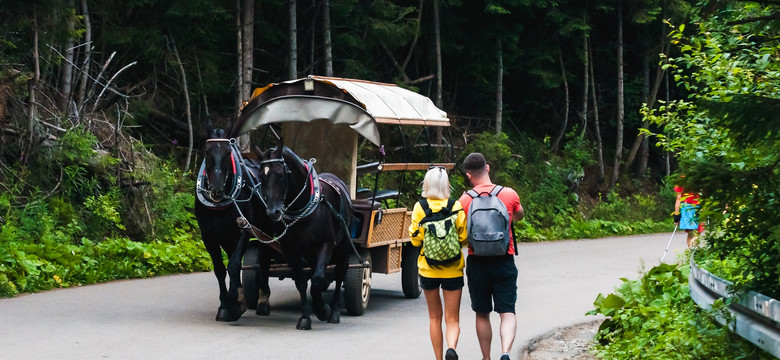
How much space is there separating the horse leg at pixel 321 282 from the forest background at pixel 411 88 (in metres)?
3.64

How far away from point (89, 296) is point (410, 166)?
4.35 metres

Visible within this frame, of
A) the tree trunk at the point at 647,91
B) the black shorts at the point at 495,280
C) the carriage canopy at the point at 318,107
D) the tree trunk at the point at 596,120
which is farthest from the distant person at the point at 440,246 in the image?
the tree trunk at the point at 647,91

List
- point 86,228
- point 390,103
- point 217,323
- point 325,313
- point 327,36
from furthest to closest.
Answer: point 327,36 → point 86,228 → point 390,103 → point 325,313 → point 217,323

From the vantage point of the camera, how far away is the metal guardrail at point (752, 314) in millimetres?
5914

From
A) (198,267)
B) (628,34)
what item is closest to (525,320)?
(198,267)

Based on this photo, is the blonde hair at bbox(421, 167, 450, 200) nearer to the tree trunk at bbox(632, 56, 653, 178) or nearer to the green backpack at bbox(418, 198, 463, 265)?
the green backpack at bbox(418, 198, 463, 265)

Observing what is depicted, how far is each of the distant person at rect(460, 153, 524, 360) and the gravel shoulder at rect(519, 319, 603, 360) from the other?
1.26 m

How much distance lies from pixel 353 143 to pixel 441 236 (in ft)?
19.9

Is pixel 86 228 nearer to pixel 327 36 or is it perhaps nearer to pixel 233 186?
pixel 233 186

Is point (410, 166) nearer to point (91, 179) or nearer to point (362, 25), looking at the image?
point (91, 179)

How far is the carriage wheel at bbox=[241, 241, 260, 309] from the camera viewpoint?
11977 millimetres

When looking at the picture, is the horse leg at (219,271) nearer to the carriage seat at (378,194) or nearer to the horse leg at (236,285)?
the horse leg at (236,285)

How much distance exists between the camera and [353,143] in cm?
1422

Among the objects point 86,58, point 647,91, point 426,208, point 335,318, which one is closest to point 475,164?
point 426,208
